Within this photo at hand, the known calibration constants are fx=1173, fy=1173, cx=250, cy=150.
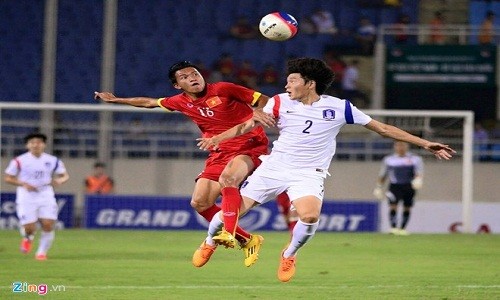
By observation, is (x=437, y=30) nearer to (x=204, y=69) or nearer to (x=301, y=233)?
(x=204, y=69)

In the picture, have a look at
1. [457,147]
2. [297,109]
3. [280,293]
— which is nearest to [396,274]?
[280,293]

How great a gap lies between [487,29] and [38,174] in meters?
13.9

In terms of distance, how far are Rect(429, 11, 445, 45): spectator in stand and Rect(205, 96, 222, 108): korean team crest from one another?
1553 cm

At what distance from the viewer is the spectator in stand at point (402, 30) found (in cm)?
2690

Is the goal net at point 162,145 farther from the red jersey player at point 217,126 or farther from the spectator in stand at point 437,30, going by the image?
the red jersey player at point 217,126

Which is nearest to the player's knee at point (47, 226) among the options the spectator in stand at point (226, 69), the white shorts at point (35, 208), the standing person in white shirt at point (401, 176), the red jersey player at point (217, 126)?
the white shorts at point (35, 208)

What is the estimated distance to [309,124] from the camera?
10336mm

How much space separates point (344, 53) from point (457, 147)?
13.3 ft

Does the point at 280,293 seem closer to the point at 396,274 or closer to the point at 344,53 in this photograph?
the point at 396,274

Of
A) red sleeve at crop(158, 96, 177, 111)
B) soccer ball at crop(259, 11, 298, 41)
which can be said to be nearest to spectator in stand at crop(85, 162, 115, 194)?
red sleeve at crop(158, 96, 177, 111)

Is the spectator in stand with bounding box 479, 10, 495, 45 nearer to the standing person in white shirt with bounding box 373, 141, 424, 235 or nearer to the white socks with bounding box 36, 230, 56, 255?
the standing person in white shirt with bounding box 373, 141, 424, 235

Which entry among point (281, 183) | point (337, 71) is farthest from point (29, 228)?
point (337, 71)

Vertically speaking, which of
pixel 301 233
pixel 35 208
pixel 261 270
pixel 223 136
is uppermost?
pixel 223 136

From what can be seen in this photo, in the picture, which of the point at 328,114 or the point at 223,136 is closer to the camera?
the point at 223,136
